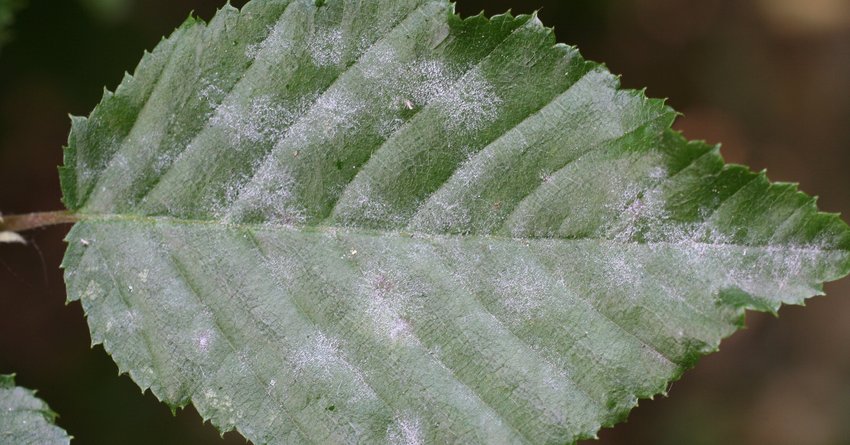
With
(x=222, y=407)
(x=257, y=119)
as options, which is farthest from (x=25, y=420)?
(x=257, y=119)

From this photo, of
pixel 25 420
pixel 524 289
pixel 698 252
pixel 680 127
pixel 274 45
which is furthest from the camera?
pixel 680 127

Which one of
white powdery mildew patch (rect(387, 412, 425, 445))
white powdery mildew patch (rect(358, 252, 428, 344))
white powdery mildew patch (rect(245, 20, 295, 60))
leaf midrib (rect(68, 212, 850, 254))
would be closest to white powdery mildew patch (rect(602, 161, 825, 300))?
leaf midrib (rect(68, 212, 850, 254))

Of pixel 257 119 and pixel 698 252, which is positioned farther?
pixel 257 119

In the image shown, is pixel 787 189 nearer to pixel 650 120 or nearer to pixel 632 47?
pixel 650 120

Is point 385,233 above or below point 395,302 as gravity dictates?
above

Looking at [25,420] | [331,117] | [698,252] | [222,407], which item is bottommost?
[25,420]

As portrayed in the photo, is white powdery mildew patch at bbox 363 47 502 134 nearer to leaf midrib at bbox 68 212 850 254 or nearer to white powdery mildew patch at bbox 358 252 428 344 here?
leaf midrib at bbox 68 212 850 254

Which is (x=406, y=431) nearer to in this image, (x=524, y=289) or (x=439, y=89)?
(x=524, y=289)
